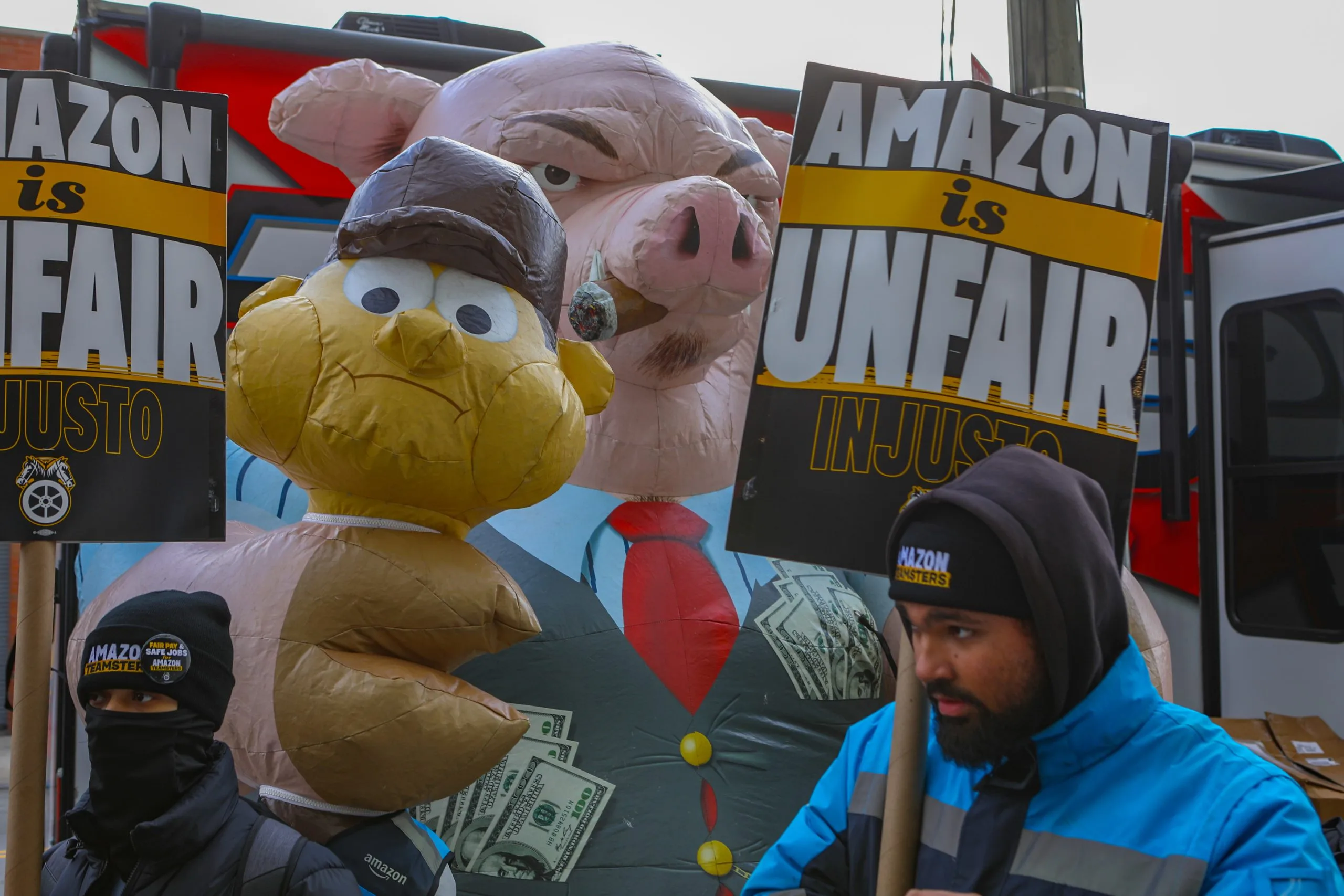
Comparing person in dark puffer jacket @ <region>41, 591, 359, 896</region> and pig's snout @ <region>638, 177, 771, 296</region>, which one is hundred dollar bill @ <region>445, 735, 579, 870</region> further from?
pig's snout @ <region>638, 177, 771, 296</region>

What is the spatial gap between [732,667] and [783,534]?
1002 millimetres

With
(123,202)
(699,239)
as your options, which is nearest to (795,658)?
(699,239)

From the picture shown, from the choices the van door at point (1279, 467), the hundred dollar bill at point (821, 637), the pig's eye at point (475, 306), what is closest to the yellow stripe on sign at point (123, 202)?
the pig's eye at point (475, 306)

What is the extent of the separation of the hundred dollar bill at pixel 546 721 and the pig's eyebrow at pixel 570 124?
1.37m

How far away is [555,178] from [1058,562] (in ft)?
6.88

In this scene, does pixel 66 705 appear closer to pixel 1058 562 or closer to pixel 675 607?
pixel 675 607

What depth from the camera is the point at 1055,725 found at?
1477 mm

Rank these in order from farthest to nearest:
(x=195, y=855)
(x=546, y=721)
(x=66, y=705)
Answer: (x=66, y=705) → (x=546, y=721) → (x=195, y=855)

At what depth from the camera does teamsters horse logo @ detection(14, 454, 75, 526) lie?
81.7 inches

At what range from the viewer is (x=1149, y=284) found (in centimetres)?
214

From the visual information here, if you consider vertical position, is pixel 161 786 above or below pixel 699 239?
below

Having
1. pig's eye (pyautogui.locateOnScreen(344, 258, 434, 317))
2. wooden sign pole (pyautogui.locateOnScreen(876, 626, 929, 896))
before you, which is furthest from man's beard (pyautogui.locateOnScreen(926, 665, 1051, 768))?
pig's eye (pyautogui.locateOnScreen(344, 258, 434, 317))

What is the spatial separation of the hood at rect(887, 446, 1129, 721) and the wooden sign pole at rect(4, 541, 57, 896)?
1.37 metres

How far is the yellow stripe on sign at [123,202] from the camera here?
218 centimetres
